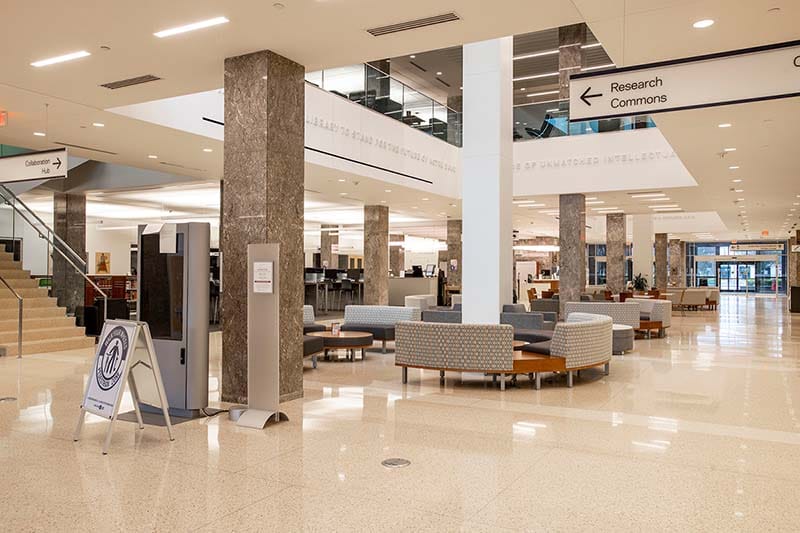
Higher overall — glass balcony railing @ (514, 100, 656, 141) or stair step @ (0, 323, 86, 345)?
glass balcony railing @ (514, 100, 656, 141)

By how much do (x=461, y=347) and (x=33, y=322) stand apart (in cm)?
832

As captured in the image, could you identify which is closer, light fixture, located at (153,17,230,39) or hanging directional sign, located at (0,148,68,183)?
light fixture, located at (153,17,230,39)

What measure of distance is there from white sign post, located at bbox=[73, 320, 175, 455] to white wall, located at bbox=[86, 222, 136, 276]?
22.8 metres

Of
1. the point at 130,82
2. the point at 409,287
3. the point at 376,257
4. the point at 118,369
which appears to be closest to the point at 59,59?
the point at 130,82

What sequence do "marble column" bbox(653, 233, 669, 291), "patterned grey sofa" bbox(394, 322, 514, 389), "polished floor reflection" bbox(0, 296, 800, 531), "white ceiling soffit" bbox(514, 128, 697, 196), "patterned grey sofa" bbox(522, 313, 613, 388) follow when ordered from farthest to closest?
"marble column" bbox(653, 233, 669, 291)
"white ceiling soffit" bbox(514, 128, 697, 196)
"patterned grey sofa" bbox(522, 313, 613, 388)
"patterned grey sofa" bbox(394, 322, 514, 389)
"polished floor reflection" bbox(0, 296, 800, 531)

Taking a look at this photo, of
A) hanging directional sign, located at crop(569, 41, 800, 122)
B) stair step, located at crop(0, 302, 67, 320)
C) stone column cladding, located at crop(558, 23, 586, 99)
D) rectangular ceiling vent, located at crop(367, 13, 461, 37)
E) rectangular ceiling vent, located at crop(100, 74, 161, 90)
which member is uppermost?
stone column cladding, located at crop(558, 23, 586, 99)

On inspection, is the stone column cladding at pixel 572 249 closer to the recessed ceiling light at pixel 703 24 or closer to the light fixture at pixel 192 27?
the recessed ceiling light at pixel 703 24

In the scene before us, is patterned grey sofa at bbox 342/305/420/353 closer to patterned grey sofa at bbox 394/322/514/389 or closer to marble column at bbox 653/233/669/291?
patterned grey sofa at bbox 394/322/514/389

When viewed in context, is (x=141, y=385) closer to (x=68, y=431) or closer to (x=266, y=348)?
(x=68, y=431)

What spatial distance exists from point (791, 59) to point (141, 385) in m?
5.80

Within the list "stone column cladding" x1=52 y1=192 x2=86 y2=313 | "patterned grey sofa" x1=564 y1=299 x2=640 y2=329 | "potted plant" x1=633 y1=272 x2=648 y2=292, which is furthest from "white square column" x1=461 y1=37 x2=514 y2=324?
"potted plant" x1=633 y1=272 x2=648 y2=292

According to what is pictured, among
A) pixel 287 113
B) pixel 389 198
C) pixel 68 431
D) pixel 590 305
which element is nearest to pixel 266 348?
pixel 68 431

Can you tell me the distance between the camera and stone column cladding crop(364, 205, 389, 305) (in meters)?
17.8

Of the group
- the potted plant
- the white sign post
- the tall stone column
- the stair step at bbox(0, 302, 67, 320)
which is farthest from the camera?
the tall stone column
